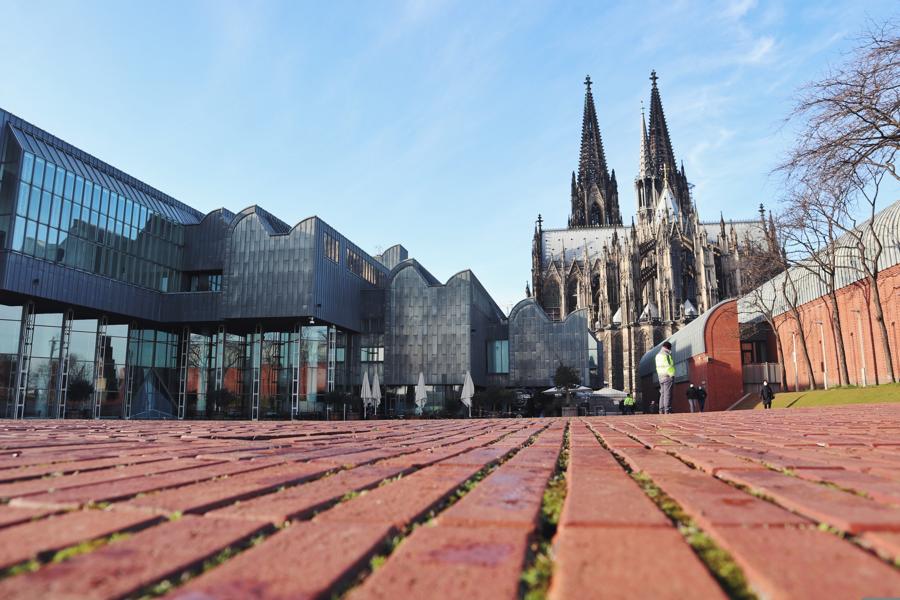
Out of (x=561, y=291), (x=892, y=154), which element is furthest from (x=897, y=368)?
(x=561, y=291)

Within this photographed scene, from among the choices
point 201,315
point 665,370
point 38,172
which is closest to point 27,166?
point 38,172

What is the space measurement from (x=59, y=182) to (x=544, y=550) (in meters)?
35.1

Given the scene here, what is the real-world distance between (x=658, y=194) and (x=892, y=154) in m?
70.4

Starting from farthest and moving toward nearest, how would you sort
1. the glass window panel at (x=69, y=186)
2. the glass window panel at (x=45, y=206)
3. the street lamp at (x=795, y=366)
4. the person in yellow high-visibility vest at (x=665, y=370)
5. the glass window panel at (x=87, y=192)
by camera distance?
the street lamp at (x=795, y=366)
the glass window panel at (x=87, y=192)
the glass window panel at (x=69, y=186)
the glass window panel at (x=45, y=206)
the person in yellow high-visibility vest at (x=665, y=370)

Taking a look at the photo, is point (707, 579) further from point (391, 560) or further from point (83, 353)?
point (83, 353)

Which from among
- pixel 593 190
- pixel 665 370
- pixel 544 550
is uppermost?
pixel 593 190

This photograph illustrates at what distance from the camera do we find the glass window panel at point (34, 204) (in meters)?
28.4

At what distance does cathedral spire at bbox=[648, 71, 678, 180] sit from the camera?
79.8m

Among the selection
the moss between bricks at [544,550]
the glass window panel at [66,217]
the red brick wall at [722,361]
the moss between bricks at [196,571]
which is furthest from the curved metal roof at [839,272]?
the glass window panel at [66,217]

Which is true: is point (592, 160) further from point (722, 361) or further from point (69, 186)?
point (69, 186)

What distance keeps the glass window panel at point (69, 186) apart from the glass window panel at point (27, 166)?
216cm

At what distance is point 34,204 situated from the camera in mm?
28594

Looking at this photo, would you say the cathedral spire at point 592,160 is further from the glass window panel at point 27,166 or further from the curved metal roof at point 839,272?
the glass window panel at point 27,166

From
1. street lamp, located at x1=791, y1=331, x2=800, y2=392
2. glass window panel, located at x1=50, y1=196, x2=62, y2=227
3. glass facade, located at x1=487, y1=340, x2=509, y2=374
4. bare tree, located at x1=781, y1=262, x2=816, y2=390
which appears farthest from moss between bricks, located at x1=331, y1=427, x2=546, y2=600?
glass facade, located at x1=487, y1=340, x2=509, y2=374
